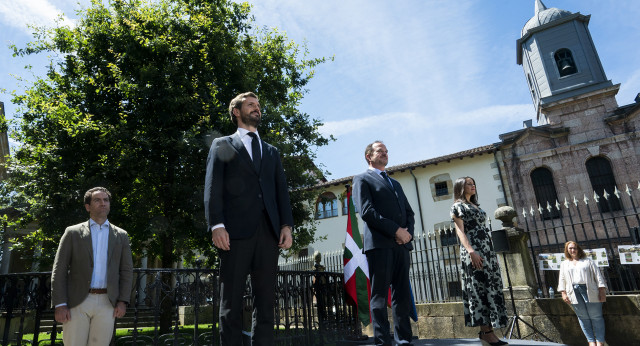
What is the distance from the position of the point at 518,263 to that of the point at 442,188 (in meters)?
15.7

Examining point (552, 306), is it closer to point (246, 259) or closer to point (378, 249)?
point (378, 249)

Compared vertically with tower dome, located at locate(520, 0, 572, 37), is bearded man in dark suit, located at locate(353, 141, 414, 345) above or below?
below

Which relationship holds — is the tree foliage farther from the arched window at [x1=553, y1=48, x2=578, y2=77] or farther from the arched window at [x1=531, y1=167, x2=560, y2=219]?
the arched window at [x1=553, y1=48, x2=578, y2=77]

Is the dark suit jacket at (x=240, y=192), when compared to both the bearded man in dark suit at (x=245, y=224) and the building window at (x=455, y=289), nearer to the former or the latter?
the bearded man in dark suit at (x=245, y=224)

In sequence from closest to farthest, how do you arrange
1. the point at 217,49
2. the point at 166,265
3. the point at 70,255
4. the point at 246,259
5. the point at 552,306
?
the point at 246,259 → the point at 70,255 → the point at 552,306 → the point at 217,49 → the point at 166,265

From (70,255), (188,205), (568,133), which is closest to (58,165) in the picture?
(188,205)

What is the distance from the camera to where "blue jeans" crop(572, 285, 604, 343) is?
17.5 ft

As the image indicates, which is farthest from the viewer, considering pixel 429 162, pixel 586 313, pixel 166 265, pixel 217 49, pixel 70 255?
pixel 429 162

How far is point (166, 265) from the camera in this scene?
1163 centimetres

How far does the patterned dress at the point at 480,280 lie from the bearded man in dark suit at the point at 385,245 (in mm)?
1069

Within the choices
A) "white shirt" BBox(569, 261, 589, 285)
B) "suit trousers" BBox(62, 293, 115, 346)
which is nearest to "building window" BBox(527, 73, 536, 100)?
"white shirt" BBox(569, 261, 589, 285)

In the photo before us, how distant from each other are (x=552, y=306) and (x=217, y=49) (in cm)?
1024

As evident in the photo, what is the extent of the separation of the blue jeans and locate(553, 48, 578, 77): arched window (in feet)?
68.5

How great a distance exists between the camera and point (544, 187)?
1962 cm
